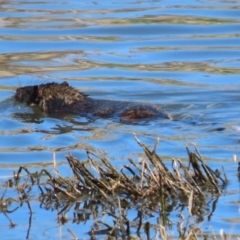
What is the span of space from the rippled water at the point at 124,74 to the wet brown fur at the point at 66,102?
0.52 feet

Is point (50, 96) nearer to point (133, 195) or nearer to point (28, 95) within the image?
point (28, 95)

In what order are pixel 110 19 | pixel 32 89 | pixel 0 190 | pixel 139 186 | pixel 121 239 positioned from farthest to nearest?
pixel 110 19, pixel 32 89, pixel 0 190, pixel 139 186, pixel 121 239

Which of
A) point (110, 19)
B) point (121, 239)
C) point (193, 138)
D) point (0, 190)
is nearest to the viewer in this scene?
point (121, 239)

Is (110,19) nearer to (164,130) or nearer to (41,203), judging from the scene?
(164,130)

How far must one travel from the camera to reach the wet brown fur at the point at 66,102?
428 inches

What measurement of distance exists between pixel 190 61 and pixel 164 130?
484 cm

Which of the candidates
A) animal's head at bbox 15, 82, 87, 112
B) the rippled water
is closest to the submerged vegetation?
the rippled water

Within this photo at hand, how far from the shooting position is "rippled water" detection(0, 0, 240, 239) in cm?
917

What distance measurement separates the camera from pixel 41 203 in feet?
23.3

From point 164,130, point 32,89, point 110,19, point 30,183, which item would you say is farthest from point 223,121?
point 110,19

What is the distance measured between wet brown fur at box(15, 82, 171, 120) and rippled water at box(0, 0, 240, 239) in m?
0.16

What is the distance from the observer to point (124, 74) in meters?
13.7

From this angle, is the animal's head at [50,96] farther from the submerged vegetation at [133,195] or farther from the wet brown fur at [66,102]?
the submerged vegetation at [133,195]

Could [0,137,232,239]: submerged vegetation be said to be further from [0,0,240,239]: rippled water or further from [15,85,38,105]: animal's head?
[15,85,38,105]: animal's head
